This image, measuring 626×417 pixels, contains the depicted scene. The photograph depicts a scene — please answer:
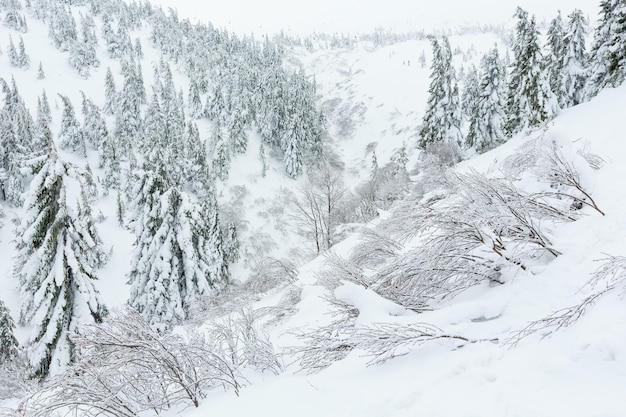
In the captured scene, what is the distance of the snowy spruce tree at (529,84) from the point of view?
83.3 feet

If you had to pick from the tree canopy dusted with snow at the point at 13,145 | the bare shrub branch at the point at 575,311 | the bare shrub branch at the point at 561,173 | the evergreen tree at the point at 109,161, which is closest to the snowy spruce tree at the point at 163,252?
the bare shrub branch at the point at 561,173

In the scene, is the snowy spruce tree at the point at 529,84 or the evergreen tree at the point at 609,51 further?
the snowy spruce tree at the point at 529,84

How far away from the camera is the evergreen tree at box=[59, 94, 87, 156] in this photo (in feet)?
204

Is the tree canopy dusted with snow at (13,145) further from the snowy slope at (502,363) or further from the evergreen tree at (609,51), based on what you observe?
the evergreen tree at (609,51)

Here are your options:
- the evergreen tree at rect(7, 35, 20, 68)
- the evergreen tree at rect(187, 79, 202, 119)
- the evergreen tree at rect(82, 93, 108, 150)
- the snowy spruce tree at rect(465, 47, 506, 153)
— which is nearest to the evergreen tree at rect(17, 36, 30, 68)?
the evergreen tree at rect(7, 35, 20, 68)

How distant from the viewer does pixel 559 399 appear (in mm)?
2656

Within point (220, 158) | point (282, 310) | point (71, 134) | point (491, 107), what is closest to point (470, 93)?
point (491, 107)

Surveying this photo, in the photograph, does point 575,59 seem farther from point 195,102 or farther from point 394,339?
point 195,102

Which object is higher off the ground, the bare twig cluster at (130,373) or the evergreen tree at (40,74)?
the evergreen tree at (40,74)

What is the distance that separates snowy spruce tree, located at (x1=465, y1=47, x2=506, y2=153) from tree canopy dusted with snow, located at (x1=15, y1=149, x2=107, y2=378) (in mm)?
33853

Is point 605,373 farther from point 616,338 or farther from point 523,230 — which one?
point 523,230

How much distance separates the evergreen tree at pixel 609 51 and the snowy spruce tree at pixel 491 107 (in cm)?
791

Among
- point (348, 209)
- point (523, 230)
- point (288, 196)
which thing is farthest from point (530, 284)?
point (288, 196)

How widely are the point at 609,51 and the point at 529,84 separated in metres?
5.16
